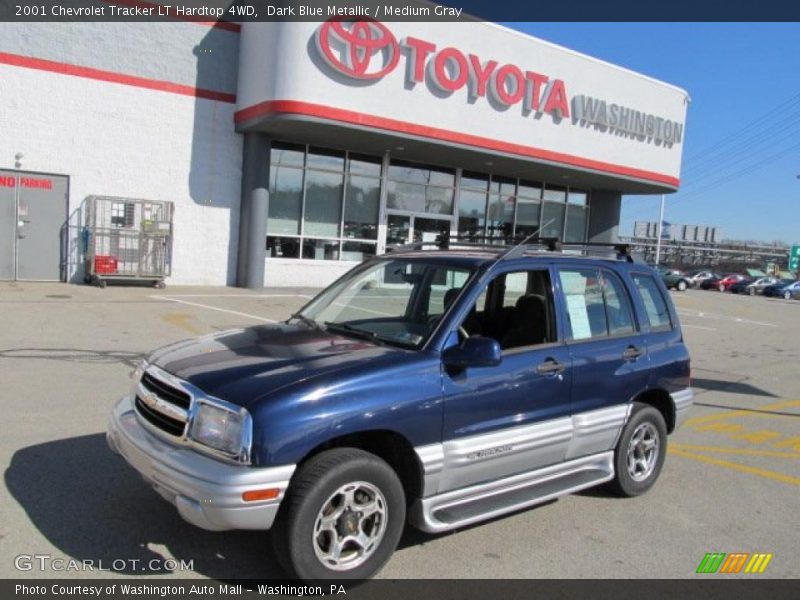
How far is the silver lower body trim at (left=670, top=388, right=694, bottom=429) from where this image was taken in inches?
212

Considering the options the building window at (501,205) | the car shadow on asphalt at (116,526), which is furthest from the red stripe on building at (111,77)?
the car shadow on asphalt at (116,526)

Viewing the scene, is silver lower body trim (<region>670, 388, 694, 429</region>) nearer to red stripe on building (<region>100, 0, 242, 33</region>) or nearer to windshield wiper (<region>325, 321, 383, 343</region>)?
windshield wiper (<region>325, 321, 383, 343</region>)

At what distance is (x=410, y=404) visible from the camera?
11.7 feet

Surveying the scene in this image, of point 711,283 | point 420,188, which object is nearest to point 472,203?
point 420,188

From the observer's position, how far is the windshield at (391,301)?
4141 millimetres

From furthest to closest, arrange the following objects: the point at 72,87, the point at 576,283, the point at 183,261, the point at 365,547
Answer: the point at 183,261 → the point at 72,87 → the point at 576,283 → the point at 365,547

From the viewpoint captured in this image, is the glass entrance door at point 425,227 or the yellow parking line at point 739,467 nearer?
the yellow parking line at point 739,467

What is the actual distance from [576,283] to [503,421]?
4.29 ft

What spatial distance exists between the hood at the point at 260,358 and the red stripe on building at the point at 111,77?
44.9 ft

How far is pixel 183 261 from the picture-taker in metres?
17.3

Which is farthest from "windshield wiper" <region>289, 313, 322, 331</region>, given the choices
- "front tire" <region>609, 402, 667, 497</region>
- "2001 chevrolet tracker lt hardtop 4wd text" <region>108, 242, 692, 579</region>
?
"front tire" <region>609, 402, 667, 497</region>

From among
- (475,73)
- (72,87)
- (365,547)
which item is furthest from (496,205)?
(365,547)

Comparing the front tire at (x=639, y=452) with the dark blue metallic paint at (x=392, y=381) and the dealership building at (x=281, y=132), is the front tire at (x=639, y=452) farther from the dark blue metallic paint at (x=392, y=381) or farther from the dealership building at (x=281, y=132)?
the dealership building at (x=281, y=132)

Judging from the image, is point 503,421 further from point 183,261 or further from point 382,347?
point 183,261
